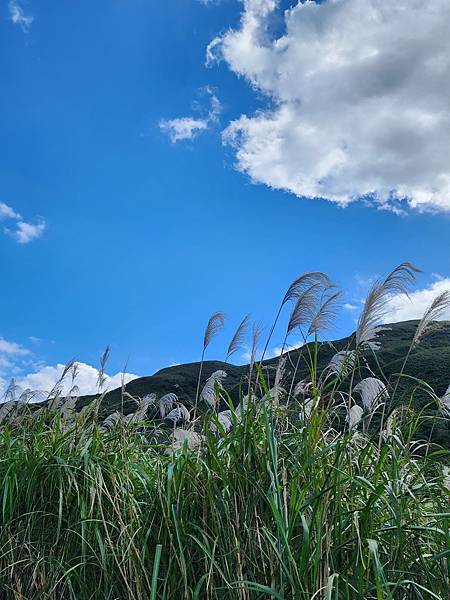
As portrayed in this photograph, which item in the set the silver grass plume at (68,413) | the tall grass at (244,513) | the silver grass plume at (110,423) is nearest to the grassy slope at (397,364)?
the silver grass plume at (68,413)

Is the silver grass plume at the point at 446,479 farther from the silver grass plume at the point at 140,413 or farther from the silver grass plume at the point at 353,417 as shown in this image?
the silver grass plume at the point at 140,413

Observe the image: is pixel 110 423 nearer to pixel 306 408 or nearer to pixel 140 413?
pixel 140 413

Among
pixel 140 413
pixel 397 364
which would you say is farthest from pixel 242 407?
pixel 397 364

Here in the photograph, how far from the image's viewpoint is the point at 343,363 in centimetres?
284

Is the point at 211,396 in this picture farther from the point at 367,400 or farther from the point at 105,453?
the point at 367,400

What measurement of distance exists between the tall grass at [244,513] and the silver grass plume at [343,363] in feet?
0.03

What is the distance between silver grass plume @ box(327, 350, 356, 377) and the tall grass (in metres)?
0.01

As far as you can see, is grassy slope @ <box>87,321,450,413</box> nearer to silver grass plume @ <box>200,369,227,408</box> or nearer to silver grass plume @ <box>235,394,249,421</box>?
silver grass plume @ <box>200,369,227,408</box>

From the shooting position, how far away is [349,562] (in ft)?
7.52

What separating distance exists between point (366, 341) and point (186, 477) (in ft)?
3.59

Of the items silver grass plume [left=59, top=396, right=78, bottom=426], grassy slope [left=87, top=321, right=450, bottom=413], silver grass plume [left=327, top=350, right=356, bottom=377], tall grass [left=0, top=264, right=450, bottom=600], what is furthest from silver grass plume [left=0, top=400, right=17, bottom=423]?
grassy slope [left=87, top=321, right=450, bottom=413]

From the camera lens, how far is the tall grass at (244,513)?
2.30 m

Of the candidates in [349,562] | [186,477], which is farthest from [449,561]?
[186,477]

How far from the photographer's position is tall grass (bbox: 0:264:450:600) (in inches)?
90.5
